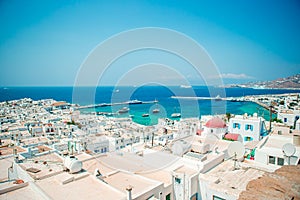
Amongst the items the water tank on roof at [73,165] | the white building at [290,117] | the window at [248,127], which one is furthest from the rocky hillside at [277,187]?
the white building at [290,117]

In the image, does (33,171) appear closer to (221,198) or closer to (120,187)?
(120,187)

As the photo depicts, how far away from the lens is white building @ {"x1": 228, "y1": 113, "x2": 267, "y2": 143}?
701 inches

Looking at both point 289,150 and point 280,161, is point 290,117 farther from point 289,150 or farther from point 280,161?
point 289,150

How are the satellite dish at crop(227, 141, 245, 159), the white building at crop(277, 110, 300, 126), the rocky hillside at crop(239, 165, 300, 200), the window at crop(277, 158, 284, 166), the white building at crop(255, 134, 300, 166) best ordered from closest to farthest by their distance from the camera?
the rocky hillside at crop(239, 165, 300, 200)
the white building at crop(255, 134, 300, 166)
the satellite dish at crop(227, 141, 245, 159)
the window at crop(277, 158, 284, 166)
the white building at crop(277, 110, 300, 126)

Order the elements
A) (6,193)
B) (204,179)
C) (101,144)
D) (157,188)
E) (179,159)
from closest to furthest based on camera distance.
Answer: (6,193)
(157,188)
(204,179)
(179,159)
(101,144)

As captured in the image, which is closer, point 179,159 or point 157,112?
point 179,159

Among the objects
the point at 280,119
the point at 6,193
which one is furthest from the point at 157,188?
the point at 280,119

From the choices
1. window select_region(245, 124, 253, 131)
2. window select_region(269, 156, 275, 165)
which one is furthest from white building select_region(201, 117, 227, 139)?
window select_region(269, 156, 275, 165)

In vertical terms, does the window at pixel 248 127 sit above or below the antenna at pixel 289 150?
below

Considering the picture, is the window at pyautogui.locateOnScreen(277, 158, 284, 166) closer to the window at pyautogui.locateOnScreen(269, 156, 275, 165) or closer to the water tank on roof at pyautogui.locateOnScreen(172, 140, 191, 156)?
the window at pyautogui.locateOnScreen(269, 156, 275, 165)

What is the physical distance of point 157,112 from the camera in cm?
6812

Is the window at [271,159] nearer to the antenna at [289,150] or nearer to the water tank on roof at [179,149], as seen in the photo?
the antenna at [289,150]

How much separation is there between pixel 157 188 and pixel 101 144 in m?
15.2

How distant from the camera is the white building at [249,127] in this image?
58.4 ft
